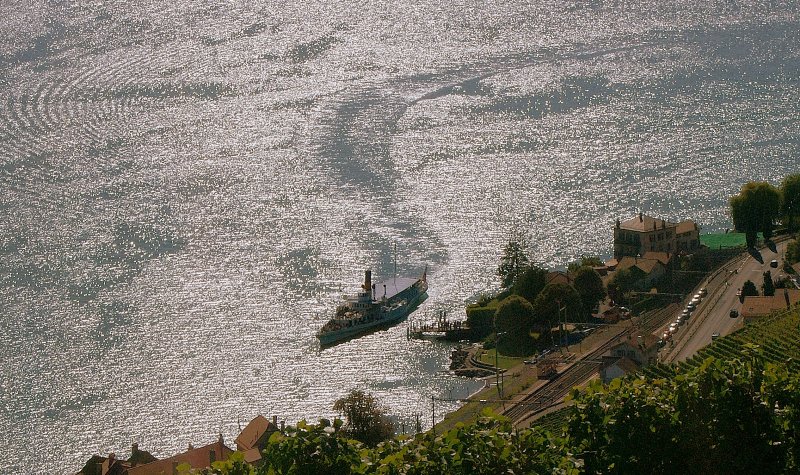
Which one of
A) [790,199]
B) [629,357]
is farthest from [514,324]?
[790,199]

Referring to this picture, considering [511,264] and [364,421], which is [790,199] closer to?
[511,264]

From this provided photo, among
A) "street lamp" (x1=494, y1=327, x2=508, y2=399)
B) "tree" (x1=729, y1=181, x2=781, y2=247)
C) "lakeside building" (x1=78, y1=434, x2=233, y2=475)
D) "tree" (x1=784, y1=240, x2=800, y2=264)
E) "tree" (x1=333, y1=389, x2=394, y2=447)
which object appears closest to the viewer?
"lakeside building" (x1=78, y1=434, x2=233, y2=475)

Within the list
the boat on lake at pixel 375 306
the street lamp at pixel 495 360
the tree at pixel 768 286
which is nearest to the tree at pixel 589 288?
the street lamp at pixel 495 360

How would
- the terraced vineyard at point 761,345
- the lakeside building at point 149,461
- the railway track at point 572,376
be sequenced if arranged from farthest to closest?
the railway track at point 572,376 < the lakeside building at point 149,461 < the terraced vineyard at point 761,345

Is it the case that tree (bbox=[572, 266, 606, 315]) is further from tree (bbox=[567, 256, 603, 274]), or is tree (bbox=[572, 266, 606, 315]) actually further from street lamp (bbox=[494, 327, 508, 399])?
street lamp (bbox=[494, 327, 508, 399])

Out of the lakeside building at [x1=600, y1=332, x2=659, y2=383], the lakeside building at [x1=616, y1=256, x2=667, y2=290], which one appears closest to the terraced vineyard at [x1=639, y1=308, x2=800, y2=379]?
the lakeside building at [x1=600, y1=332, x2=659, y2=383]

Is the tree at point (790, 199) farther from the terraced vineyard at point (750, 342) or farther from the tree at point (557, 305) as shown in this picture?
the terraced vineyard at point (750, 342)

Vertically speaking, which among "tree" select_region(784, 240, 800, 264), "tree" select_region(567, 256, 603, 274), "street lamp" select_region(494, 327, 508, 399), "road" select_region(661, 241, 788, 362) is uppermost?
"tree" select_region(784, 240, 800, 264)

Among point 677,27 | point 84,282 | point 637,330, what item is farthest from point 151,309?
point 677,27
